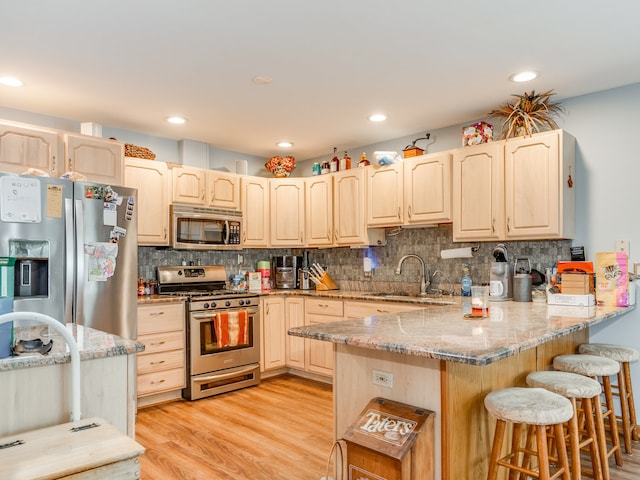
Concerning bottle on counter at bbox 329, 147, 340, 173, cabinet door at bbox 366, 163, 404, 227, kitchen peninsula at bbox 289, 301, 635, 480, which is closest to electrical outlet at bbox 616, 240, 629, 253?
kitchen peninsula at bbox 289, 301, 635, 480

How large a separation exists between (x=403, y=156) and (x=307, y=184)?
1188 mm

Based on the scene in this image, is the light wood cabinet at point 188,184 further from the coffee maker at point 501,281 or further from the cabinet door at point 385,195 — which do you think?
the coffee maker at point 501,281

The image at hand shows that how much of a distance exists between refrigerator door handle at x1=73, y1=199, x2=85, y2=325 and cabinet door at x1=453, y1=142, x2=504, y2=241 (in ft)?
9.40

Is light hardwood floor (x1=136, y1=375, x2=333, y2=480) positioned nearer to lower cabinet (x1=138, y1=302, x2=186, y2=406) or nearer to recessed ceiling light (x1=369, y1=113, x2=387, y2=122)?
lower cabinet (x1=138, y1=302, x2=186, y2=406)

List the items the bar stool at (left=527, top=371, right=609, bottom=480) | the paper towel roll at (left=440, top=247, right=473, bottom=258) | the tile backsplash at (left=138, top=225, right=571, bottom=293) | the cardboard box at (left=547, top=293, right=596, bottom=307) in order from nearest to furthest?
the bar stool at (left=527, top=371, right=609, bottom=480) → the cardboard box at (left=547, top=293, right=596, bottom=307) → the tile backsplash at (left=138, top=225, right=571, bottom=293) → the paper towel roll at (left=440, top=247, right=473, bottom=258)

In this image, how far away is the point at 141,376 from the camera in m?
3.73

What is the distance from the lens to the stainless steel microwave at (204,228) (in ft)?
13.9

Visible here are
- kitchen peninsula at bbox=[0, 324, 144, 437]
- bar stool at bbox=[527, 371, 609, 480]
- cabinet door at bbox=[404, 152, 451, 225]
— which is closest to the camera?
kitchen peninsula at bbox=[0, 324, 144, 437]

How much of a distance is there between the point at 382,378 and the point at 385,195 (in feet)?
8.46

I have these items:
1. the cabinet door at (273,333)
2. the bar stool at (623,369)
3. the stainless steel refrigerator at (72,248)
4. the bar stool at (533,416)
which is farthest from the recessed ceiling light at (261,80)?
the bar stool at (623,369)

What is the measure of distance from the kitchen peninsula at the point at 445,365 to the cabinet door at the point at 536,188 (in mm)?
985

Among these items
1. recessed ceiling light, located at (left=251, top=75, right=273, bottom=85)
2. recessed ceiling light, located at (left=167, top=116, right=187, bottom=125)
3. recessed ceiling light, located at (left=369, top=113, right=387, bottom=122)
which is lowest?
recessed ceiling light, located at (left=167, top=116, right=187, bottom=125)

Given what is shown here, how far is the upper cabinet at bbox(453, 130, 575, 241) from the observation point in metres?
3.23

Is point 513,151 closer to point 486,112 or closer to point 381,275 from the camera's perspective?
point 486,112
